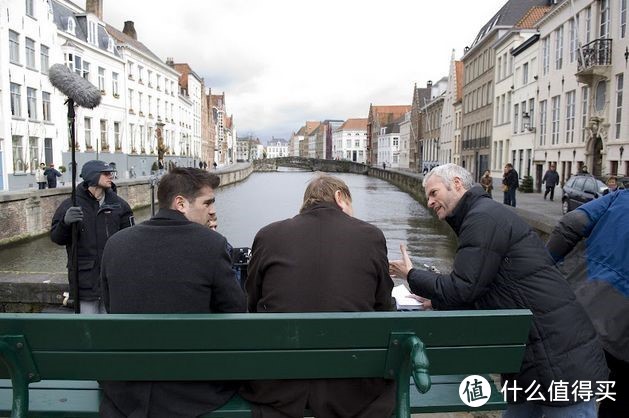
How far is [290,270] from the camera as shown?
1954mm

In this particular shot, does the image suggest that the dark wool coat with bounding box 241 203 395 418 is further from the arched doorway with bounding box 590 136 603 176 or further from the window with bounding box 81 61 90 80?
the window with bounding box 81 61 90 80

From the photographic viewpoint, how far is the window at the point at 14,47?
22859 millimetres

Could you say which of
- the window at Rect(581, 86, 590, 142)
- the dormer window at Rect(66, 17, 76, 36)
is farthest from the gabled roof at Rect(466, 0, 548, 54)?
the dormer window at Rect(66, 17, 76, 36)

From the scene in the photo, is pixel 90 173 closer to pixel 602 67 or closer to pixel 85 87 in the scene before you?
pixel 85 87

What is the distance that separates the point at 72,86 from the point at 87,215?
3.38ft

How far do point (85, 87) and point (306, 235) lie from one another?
9.76 feet

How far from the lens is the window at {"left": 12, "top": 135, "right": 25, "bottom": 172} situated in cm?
2336

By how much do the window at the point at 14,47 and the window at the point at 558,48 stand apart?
25.1 metres

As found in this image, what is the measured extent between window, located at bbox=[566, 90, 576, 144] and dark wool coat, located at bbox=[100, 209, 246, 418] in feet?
78.3

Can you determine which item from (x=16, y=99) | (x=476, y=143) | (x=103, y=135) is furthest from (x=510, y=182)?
(x=103, y=135)

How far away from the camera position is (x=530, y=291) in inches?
84.3

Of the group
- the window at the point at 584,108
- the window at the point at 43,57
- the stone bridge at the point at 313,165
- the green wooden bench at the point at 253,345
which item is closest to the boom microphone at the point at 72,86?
the green wooden bench at the point at 253,345

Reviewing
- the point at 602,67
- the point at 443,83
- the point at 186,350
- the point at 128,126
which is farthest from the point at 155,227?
the point at 443,83

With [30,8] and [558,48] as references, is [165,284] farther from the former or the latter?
[30,8]
